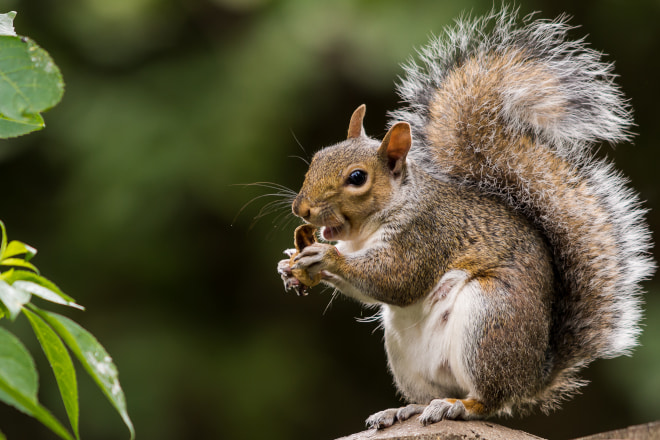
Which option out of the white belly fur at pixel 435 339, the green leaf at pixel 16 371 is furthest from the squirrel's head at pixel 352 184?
the green leaf at pixel 16 371

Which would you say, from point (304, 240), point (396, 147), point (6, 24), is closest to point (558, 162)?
point (396, 147)

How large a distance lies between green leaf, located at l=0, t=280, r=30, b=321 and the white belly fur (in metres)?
1.26

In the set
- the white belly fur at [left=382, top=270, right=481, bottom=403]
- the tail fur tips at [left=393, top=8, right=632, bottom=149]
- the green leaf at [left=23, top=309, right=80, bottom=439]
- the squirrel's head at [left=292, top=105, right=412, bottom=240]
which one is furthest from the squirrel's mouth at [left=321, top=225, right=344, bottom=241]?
the green leaf at [left=23, top=309, right=80, bottom=439]

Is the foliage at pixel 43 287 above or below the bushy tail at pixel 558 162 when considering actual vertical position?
above

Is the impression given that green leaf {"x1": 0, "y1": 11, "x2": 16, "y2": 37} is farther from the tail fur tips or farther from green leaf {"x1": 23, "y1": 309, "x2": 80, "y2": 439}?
the tail fur tips

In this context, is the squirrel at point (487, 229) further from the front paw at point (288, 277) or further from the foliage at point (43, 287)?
the foliage at point (43, 287)

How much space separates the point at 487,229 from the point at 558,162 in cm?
32

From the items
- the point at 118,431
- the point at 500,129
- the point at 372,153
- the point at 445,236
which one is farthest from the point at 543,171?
the point at 118,431

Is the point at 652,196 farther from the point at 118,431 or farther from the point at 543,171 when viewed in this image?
the point at 118,431

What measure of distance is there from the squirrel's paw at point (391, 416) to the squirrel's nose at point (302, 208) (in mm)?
447

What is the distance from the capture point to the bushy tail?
192 centimetres

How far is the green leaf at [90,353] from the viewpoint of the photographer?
0.55 meters

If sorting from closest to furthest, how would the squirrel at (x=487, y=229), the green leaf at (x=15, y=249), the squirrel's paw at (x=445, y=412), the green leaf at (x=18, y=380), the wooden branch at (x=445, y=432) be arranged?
1. the green leaf at (x=18, y=380)
2. the green leaf at (x=15, y=249)
3. the wooden branch at (x=445, y=432)
4. the squirrel's paw at (x=445, y=412)
5. the squirrel at (x=487, y=229)

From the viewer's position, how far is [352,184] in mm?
1766
